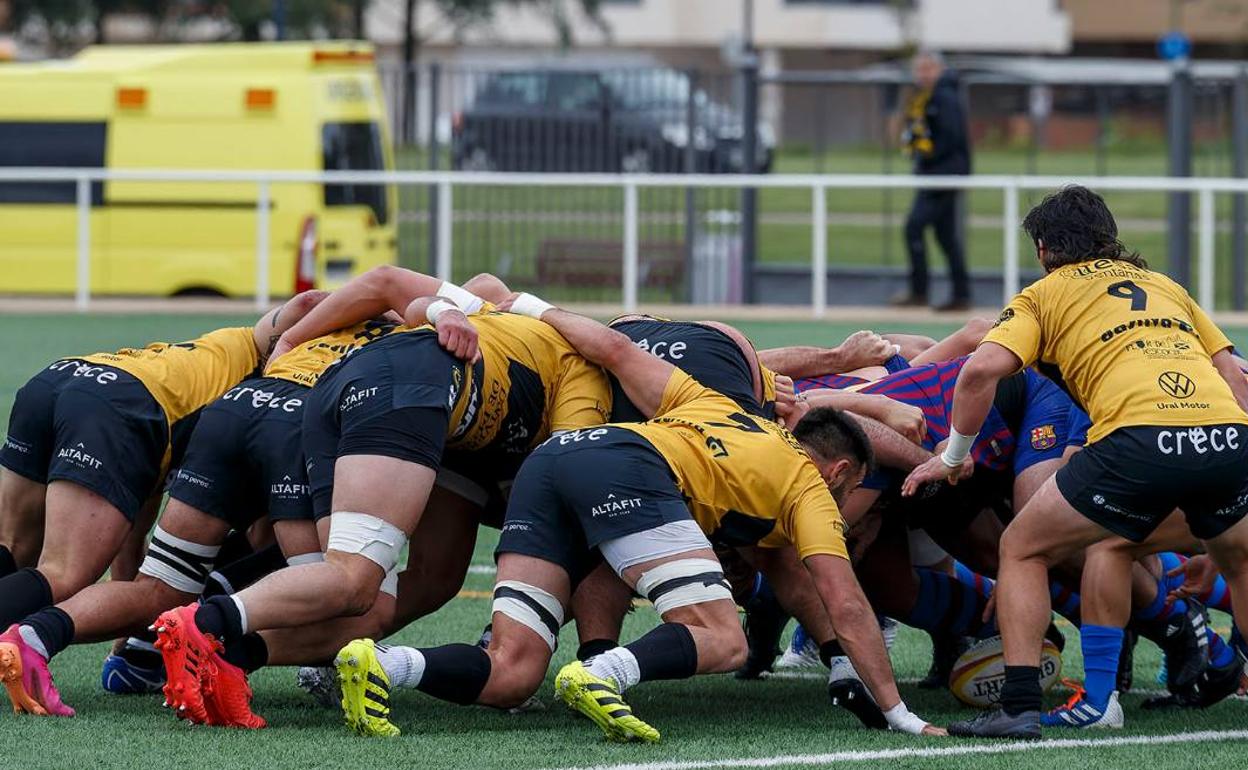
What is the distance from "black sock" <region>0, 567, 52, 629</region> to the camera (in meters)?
6.14

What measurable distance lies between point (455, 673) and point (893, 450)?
1.66 meters

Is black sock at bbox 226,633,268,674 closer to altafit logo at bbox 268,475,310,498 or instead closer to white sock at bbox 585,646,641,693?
altafit logo at bbox 268,475,310,498

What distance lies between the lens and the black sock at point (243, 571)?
650cm

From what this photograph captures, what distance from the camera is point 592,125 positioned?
1889cm

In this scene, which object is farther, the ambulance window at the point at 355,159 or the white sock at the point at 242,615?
the ambulance window at the point at 355,159

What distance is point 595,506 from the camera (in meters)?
5.84

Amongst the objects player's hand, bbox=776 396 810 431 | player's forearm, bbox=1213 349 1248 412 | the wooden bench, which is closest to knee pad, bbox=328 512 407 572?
player's hand, bbox=776 396 810 431

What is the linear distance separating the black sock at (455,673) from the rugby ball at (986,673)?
1639mm

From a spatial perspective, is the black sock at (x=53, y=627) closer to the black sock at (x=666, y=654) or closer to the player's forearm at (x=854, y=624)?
the black sock at (x=666, y=654)

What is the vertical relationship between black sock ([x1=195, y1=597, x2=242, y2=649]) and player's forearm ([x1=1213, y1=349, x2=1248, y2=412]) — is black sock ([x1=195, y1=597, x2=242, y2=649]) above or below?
below

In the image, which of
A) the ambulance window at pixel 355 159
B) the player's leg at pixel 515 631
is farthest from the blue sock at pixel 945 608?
the ambulance window at pixel 355 159

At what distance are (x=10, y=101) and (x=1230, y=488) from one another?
1398 cm

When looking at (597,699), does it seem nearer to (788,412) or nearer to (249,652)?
(249,652)

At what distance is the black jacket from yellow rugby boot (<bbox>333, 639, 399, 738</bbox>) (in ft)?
37.1
